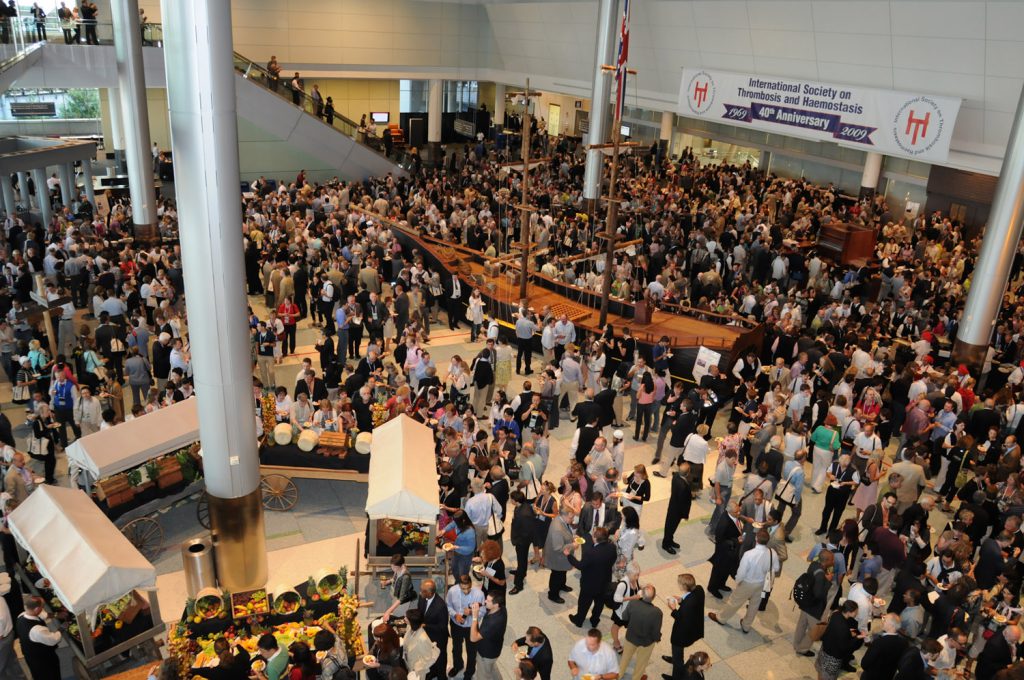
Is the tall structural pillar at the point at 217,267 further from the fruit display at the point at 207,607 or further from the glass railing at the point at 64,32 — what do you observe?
the glass railing at the point at 64,32

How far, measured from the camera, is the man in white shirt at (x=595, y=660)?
6637 mm

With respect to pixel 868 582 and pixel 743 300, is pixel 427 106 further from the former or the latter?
pixel 868 582

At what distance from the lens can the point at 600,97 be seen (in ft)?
77.7

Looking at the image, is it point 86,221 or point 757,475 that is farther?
point 86,221

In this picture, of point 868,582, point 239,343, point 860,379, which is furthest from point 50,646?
point 860,379

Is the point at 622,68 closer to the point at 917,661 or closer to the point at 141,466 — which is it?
the point at 141,466

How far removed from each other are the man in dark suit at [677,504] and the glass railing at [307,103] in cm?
2040

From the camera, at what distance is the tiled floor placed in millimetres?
8234

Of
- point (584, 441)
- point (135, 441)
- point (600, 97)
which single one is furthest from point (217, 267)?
point (600, 97)

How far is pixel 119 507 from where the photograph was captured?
9.14m

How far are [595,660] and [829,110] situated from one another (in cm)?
1795

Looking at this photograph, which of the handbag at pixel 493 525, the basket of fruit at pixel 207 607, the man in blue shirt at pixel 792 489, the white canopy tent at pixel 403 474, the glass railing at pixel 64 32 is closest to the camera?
the basket of fruit at pixel 207 607

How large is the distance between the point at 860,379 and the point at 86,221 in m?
18.3


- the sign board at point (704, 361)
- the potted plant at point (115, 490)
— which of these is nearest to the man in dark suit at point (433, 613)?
the potted plant at point (115, 490)
